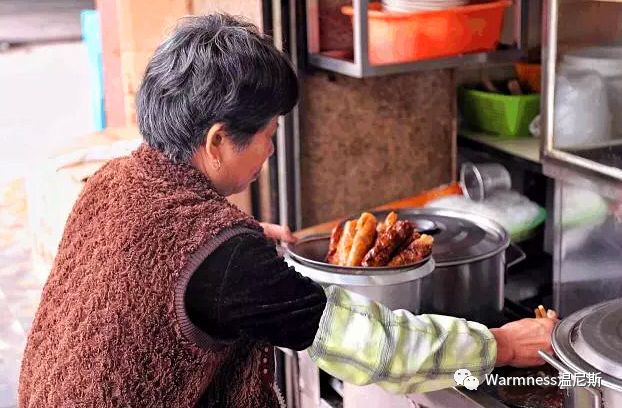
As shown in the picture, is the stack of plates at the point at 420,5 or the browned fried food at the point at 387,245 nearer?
the browned fried food at the point at 387,245

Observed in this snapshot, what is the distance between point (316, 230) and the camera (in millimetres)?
2170

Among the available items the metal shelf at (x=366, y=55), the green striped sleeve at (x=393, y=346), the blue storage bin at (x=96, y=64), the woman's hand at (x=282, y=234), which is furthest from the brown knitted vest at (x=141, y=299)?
the blue storage bin at (x=96, y=64)

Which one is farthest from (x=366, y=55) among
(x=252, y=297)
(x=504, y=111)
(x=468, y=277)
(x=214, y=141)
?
(x=252, y=297)

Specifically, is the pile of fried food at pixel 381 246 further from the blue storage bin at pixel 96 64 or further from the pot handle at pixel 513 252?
the blue storage bin at pixel 96 64

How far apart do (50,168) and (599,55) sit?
1.71 metres

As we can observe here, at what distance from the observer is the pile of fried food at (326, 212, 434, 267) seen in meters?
1.79

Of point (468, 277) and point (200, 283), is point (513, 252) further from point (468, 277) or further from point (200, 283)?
point (200, 283)

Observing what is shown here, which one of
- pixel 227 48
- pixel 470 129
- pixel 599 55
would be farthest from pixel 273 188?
pixel 227 48

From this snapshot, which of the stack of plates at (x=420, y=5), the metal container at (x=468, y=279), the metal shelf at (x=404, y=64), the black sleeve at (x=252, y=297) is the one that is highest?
the stack of plates at (x=420, y=5)

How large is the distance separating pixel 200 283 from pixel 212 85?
0.97ft

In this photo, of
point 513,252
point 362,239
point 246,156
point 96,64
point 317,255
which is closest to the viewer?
point 246,156

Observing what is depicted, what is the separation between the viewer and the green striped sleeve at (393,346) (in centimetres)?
138

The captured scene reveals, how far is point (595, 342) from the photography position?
138cm

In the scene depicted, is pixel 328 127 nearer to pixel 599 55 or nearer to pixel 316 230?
pixel 316 230
